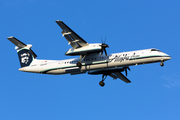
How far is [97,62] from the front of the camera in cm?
2773

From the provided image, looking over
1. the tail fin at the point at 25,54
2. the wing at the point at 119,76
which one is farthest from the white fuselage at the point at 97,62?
the wing at the point at 119,76

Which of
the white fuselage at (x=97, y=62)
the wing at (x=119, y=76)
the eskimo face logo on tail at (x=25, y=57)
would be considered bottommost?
the wing at (x=119, y=76)

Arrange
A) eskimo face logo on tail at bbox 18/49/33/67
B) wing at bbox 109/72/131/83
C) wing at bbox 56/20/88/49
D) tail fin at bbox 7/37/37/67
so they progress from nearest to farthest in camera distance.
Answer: wing at bbox 56/20/88/49 → tail fin at bbox 7/37/37/67 → eskimo face logo on tail at bbox 18/49/33/67 → wing at bbox 109/72/131/83

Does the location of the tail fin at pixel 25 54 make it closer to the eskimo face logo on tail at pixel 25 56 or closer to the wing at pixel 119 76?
the eskimo face logo on tail at pixel 25 56

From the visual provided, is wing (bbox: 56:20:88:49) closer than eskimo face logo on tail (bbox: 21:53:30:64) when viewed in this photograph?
Yes

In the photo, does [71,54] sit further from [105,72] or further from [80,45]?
[105,72]

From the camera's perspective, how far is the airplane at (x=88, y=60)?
2641 centimetres

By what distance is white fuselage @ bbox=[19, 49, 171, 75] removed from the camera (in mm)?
26406

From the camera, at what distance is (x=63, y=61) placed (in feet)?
97.1

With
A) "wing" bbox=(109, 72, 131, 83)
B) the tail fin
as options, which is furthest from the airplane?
"wing" bbox=(109, 72, 131, 83)

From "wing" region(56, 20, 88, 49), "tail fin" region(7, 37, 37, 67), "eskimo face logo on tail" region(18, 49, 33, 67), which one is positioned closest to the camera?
"wing" region(56, 20, 88, 49)

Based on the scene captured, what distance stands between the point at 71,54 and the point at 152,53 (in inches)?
334

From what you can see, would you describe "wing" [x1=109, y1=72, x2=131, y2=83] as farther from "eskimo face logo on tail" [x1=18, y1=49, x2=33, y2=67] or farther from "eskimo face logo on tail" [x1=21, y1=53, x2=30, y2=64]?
"eskimo face logo on tail" [x1=21, y1=53, x2=30, y2=64]

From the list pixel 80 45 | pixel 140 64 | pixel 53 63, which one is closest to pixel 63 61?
pixel 53 63
